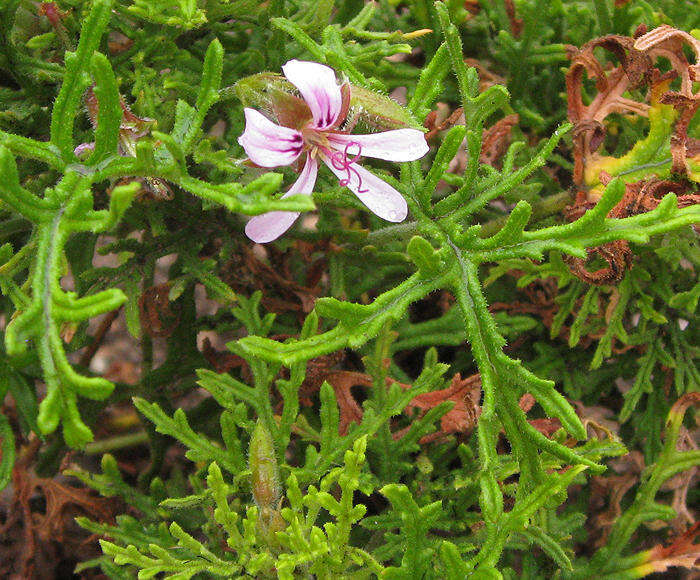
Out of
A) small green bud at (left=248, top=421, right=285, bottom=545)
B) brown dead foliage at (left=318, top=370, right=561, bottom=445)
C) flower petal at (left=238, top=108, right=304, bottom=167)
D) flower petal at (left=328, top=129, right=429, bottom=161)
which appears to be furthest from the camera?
brown dead foliage at (left=318, top=370, right=561, bottom=445)

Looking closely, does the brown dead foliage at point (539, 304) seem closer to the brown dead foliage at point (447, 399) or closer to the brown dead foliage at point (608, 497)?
the brown dead foliage at point (447, 399)

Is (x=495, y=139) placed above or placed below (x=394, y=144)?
below

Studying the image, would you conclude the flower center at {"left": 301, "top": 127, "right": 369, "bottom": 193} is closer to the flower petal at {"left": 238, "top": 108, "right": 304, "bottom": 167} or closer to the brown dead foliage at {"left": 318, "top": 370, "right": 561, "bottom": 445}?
the flower petal at {"left": 238, "top": 108, "right": 304, "bottom": 167}

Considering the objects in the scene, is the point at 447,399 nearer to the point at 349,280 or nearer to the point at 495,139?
the point at 349,280

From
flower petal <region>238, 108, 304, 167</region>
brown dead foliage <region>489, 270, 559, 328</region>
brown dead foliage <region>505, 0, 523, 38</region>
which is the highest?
flower petal <region>238, 108, 304, 167</region>

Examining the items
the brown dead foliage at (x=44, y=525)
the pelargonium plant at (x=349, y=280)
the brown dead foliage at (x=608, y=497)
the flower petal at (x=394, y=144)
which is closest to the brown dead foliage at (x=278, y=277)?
the pelargonium plant at (x=349, y=280)

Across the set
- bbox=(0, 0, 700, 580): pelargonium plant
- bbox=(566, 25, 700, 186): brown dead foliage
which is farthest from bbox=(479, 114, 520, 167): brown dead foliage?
bbox=(566, 25, 700, 186): brown dead foliage

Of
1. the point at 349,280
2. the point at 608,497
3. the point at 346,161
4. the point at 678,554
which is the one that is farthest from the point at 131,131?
the point at 608,497

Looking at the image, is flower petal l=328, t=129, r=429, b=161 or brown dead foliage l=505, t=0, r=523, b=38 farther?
brown dead foliage l=505, t=0, r=523, b=38

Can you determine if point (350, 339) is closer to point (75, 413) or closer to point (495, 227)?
point (75, 413)
